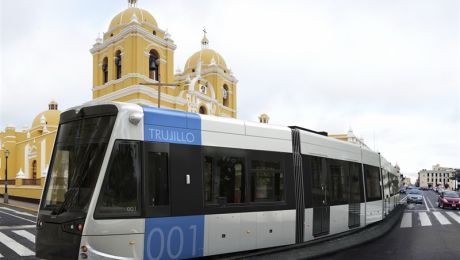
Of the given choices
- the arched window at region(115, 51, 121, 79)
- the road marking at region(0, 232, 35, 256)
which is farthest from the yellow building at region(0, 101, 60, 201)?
the road marking at region(0, 232, 35, 256)

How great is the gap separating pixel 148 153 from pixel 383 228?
11.5 m

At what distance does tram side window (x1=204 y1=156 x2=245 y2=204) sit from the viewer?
7.90 m

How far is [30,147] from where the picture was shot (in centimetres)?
4694

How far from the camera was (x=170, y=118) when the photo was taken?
751 centimetres

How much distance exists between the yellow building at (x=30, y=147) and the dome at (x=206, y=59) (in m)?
18.9

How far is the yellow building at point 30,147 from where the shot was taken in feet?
139

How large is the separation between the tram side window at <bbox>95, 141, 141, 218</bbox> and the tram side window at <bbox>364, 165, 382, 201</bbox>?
34.1ft

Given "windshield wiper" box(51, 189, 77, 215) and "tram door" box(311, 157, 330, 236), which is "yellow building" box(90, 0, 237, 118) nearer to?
"tram door" box(311, 157, 330, 236)

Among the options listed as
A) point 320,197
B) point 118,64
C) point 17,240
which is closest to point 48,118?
point 118,64

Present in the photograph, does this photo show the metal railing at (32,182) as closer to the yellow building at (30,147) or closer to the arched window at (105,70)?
the yellow building at (30,147)

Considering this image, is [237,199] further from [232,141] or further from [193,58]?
[193,58]

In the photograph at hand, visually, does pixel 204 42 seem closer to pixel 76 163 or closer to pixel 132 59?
pixel 132 59

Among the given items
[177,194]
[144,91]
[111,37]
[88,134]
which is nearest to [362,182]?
[177,194]

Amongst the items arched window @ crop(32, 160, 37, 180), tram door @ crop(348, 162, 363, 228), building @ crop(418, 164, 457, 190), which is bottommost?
building @ crop(418, 164, 457, 190)
